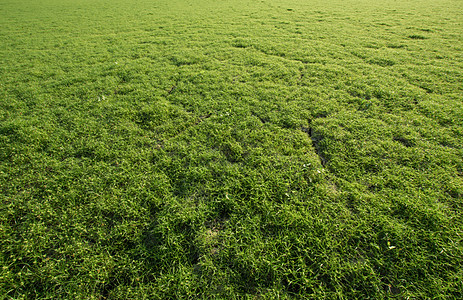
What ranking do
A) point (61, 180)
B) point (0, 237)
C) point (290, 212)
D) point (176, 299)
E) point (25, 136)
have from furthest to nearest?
point (25, 136)
point (61, 180)
point (290, 212)
point (0, 237)
point (176, 299)

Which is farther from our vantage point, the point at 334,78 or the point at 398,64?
the point at 398,64

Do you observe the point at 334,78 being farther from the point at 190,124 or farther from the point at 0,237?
the point at 0,237

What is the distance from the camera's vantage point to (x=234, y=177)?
3.05 meters

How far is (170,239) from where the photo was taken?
2367 millimetres

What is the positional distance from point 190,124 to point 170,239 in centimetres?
239

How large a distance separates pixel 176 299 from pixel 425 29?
1432 centimetres

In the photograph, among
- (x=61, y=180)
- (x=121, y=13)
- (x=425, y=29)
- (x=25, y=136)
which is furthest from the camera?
(x=121, y=13)

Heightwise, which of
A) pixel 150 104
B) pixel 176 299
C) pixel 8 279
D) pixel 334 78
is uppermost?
Answer: pixel 334 78

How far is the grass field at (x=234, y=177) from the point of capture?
6.86 ft

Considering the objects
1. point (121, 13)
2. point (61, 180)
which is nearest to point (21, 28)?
point (121, 13)

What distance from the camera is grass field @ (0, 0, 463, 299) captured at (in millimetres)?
2090

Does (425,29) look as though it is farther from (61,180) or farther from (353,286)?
(61,180)

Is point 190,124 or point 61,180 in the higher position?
point 190,124

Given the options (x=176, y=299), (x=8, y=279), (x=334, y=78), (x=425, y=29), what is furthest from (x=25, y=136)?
(x=425, y=29)
